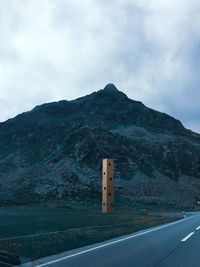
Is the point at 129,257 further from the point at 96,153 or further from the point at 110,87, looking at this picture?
the point at 110,87

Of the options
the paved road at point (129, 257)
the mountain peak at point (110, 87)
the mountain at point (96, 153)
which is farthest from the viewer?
the mountain peak at point (110, 87)

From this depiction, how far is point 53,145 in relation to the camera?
109375 mm

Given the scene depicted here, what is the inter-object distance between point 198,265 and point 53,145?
103928 millimetres

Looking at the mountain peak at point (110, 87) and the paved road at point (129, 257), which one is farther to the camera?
the mountain peak at point (110, 87)

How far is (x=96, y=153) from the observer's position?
90.4 metres

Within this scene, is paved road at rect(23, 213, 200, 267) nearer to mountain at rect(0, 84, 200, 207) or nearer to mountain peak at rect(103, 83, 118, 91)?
mountain at rect(0, 84, 200, 207)

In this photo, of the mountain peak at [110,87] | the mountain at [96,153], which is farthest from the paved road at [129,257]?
the mountain peak at [110,87]

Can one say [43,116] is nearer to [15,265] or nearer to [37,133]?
[37,133]

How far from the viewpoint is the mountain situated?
73.4m

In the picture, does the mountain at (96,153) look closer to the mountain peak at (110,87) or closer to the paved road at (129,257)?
the mountain peak at (110,87)

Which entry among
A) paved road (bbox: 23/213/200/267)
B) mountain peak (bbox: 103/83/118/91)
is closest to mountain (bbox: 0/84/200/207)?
mountain peak (bbox: 103/83/118/91)

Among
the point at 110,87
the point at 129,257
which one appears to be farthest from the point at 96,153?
the point at 110,87

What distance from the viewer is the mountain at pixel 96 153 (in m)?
73.4

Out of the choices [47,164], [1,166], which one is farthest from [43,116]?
[47,164]
